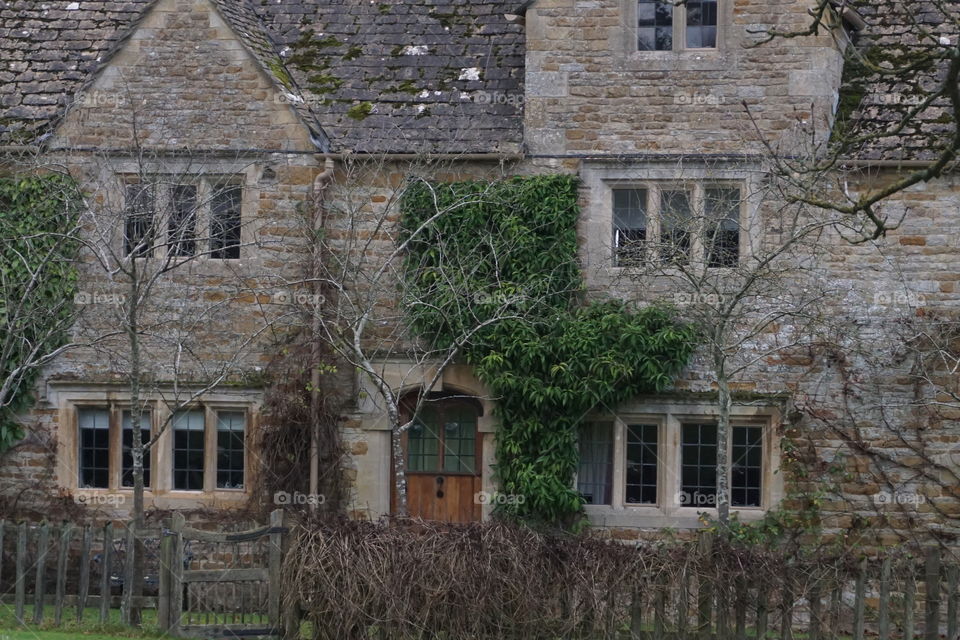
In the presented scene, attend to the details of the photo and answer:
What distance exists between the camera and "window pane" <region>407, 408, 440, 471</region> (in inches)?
600

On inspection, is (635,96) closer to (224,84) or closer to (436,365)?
(436,365)

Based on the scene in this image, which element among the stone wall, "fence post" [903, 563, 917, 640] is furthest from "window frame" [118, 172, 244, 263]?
"fence post" [903, 563, 917, 640]

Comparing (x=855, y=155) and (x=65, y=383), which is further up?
(x=855, y=155)

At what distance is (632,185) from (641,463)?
3287mm

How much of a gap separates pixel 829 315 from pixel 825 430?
51.7 inches

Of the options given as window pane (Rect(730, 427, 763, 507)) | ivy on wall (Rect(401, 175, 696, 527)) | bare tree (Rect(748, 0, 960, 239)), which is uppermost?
bare tree (Rect(748, 0, 960, 239))

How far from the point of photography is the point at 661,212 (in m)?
14.3

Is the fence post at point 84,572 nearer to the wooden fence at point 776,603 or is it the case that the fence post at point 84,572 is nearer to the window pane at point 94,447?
the window pane at point 94,447

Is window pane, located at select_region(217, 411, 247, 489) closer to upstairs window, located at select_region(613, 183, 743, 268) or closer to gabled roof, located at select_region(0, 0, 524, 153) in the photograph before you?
gabled roof, located at select_region(0, 0, 524, 153)

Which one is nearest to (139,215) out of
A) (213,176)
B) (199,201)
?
(199,201)

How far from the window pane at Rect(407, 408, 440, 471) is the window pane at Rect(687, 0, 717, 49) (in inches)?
213

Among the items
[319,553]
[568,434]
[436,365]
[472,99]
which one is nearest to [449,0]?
[472,99]

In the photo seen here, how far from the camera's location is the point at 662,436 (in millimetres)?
14719

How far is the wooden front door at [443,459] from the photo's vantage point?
1510 centimetres
